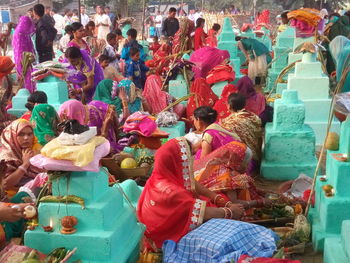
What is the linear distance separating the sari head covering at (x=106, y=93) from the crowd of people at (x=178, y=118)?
0.01m

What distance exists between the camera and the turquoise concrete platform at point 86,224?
9.68 ft

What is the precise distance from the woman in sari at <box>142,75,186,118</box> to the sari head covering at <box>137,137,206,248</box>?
144 inches

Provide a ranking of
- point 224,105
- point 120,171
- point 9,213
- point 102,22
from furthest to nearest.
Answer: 1. point 102,22
2. point 224,105
3. point 120,171
4. point 9,213

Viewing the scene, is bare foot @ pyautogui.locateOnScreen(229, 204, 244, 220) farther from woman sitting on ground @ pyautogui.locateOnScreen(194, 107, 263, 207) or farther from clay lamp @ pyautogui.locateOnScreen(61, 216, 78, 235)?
clay lamp @ pyautogui.locateOnScreen(61, 216, 78, 235)

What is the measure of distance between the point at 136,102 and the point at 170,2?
796 inches

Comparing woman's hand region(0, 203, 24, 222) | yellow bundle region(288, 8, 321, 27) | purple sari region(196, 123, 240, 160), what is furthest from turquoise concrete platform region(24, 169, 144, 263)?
yellow bundle region(288, 8, 321, 27)

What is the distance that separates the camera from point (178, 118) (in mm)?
6934

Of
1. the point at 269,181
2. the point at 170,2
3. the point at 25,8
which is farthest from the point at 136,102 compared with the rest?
the point at 170,2

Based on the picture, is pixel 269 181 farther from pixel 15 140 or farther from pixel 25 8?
pixel 25 8

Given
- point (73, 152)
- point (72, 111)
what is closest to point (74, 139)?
point (73, 152)

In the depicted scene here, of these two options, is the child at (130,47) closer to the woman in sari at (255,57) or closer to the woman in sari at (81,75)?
the woman in sari at (81,75)

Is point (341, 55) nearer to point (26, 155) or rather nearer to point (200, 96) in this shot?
point (200, 96)

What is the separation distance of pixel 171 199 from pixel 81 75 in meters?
4.39

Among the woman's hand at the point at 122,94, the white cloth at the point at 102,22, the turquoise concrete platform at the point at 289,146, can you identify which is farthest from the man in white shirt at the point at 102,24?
the turquoise concrete platform at the point at 289,146
